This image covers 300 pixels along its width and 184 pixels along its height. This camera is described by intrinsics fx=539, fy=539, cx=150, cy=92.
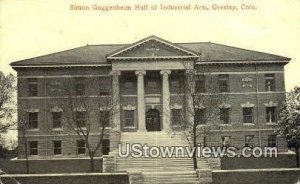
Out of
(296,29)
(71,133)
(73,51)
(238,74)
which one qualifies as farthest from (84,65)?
(296,29)

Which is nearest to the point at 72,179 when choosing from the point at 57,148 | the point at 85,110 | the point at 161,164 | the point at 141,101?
the point at 161,164

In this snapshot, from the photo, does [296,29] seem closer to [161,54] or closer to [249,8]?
[249,8]

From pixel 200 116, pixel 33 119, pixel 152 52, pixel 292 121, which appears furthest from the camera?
pixel 33 119

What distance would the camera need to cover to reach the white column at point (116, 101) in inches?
1303

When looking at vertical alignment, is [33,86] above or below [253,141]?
above

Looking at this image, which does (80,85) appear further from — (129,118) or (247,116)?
(247,116)

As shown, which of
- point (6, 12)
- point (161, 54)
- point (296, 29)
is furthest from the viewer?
point (161, 54)

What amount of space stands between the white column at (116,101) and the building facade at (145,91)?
65mm

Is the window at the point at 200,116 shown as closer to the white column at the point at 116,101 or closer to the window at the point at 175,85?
the window at the point at 175,85

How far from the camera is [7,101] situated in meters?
31.2

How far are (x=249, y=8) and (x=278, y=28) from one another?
6.91ft

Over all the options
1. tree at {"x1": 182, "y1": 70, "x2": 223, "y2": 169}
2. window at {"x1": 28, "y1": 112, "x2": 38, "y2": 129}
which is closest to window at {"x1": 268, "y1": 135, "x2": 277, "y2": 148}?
tree at {"x1": 182, "y1": 70, "x2": 223, "y2": 169}

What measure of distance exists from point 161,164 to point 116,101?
270 inches

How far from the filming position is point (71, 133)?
3553cm
